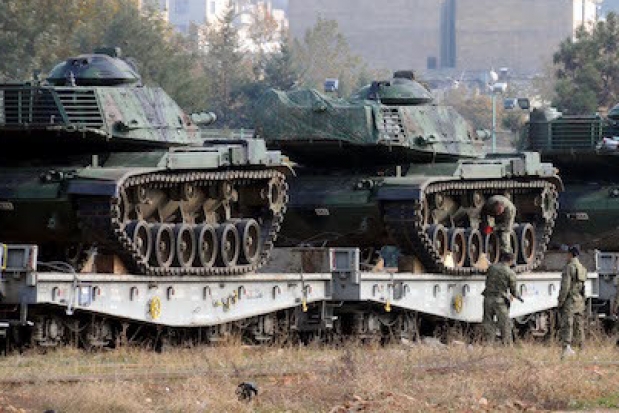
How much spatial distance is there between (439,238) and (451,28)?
13853 centimetres

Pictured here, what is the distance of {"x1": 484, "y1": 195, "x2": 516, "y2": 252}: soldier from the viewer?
116 ft

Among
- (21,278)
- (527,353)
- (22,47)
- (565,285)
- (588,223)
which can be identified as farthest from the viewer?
(22,47)

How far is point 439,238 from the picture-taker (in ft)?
112

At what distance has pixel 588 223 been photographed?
38750 mm

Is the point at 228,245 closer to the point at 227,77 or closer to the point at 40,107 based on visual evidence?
the point at 40,107

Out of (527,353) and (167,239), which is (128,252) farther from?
(527,353)

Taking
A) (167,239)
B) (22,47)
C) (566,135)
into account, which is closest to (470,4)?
(22,47)

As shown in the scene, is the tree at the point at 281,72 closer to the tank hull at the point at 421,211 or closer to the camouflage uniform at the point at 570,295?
the tank hull at the point at 421,211

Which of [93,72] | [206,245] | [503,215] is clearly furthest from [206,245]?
[503,215]

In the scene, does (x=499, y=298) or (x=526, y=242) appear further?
(x=526, y=242)

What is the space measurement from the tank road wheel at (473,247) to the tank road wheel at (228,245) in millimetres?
4914

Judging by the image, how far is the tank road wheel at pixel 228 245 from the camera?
100ft

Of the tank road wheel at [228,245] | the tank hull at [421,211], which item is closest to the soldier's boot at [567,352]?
the tank road wheel at [228,245]

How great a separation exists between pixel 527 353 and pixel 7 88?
6892 millimetres
